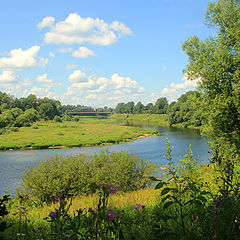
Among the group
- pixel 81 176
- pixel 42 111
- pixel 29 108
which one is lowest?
pixel 81 176

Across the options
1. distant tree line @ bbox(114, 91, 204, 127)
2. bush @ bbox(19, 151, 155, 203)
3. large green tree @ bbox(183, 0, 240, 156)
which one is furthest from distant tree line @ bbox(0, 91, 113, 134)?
large green tree @ bbox(183, 0, 240, 156)

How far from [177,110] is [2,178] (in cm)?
8048

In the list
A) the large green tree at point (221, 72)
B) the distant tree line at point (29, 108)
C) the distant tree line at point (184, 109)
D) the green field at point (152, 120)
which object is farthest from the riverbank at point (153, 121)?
the large green tree at point (221, 72)

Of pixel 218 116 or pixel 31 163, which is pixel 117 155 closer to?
pixel 218 116

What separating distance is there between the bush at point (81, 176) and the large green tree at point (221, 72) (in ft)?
17.2

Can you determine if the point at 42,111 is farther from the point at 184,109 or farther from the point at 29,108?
the point at 184,109

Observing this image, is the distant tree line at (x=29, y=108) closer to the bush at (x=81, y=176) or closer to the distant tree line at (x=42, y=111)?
the distant tree line at (x=42, y=111)

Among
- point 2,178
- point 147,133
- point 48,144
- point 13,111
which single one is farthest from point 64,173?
point 13,111

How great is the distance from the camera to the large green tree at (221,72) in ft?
45.4

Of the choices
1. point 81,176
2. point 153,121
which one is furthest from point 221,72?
point 153,121

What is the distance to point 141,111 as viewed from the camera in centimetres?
18375

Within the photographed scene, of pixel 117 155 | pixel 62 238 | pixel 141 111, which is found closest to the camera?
pixel 62 238

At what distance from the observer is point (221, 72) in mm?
14414

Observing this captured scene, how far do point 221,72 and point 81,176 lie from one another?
10306mm
